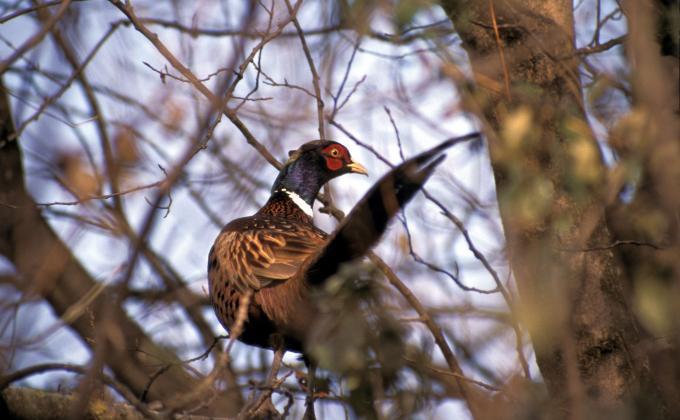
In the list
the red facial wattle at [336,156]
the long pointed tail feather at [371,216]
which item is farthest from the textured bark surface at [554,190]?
the red facial wattle at [336,156]

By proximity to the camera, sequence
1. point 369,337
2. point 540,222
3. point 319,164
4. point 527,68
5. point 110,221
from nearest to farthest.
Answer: point 369,337 → point 110,221 → point 540,222 → point 527,68 → point 319,164

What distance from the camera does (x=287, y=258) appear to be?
4.11 m

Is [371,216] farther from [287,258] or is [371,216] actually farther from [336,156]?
[336,156]

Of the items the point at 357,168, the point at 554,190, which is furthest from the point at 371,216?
the point at 357,168

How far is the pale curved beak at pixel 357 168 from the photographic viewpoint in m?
5.30

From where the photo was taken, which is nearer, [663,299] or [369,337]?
[369,337]

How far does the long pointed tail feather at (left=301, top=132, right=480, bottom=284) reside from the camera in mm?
3023

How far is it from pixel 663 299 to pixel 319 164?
2.37 metres

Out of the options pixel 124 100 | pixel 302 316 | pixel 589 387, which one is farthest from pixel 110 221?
pixel 589 387

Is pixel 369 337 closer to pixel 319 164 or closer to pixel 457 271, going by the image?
pixel 457 271

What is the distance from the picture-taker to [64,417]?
3352 millimetres

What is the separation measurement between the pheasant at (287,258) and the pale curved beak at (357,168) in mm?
406

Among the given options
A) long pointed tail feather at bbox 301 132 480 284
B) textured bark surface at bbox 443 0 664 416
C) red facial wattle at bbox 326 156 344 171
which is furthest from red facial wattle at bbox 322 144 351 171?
long pointed tail feather at bbox 301 132 480 284

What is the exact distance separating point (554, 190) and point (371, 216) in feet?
3.15
